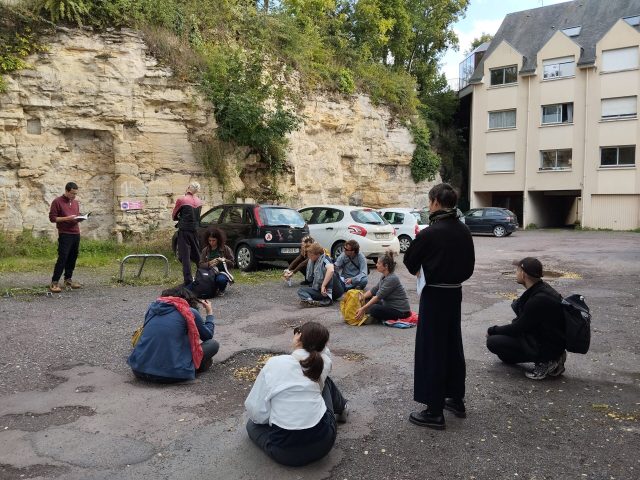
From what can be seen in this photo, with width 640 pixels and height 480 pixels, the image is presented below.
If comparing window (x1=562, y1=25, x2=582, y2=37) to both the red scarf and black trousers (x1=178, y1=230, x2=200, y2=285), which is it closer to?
black trousers (x1=178, y1=230, x2=200, y2=285)

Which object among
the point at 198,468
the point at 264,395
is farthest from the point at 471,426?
the point at 198,468

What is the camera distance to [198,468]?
3.75 metres

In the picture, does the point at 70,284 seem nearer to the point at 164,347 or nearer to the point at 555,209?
the point at 164,347

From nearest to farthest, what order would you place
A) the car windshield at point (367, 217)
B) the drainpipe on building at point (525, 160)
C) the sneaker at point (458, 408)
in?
the sneaker at point (458, 408) → the car windshield at point (367, 217) → the drainpipe on building at point (525, 160)

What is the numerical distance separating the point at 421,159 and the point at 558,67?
1210 cm

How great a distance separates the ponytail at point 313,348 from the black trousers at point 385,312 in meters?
4.10

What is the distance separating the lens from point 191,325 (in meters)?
5.20

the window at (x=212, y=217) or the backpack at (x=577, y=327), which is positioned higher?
the window at (x=212, y=217)

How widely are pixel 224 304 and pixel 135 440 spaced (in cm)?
528

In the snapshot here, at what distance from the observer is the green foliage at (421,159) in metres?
31.2

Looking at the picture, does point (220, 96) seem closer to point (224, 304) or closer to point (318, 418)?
point (224, 304)

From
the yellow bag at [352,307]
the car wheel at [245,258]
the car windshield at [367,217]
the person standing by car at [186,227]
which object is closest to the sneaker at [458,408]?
the yellow bag at [352,307]

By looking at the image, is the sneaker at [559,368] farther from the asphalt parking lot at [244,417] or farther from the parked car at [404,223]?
the parked car at [404,223]

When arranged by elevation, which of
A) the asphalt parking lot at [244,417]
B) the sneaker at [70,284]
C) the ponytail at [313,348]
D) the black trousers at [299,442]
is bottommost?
the asphalt parking lot at [244,417]
